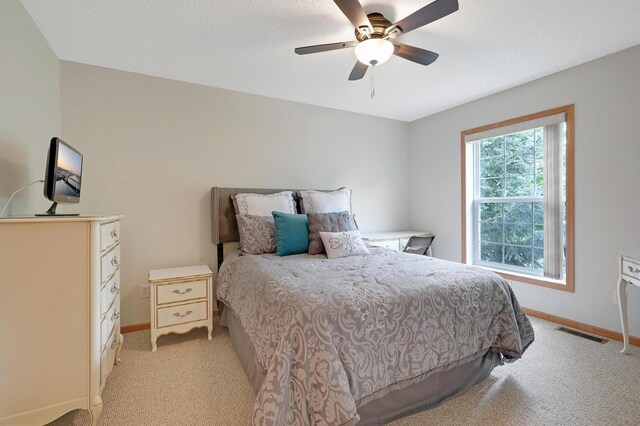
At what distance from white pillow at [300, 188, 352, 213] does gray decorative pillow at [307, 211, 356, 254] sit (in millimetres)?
254

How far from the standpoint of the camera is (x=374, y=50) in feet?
6.12

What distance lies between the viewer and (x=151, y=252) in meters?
2.74

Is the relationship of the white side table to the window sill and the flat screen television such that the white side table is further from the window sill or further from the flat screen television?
the flat screen television

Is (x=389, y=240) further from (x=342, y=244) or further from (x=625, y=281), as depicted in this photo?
(x=625, y=281)

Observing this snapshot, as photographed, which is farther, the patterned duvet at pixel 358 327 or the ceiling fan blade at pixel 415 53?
the ceiling fan blade at pixel 415 53

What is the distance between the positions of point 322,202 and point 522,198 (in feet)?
7.41

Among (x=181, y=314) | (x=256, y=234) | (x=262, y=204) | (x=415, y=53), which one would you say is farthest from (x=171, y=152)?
(x=415, y=53)

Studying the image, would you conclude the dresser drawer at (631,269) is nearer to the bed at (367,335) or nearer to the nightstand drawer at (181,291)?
the bed at (367,335)

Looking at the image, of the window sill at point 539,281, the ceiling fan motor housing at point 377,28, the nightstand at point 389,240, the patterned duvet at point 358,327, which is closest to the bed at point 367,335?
the patterned duvet at point 358,327

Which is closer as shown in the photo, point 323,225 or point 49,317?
point 49,317

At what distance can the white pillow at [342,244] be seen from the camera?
8.05ft

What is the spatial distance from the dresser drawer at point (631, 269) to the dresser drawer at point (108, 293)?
3.48m

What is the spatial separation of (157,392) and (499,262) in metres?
3.66

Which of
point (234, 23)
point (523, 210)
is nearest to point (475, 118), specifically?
point (523, 210)
